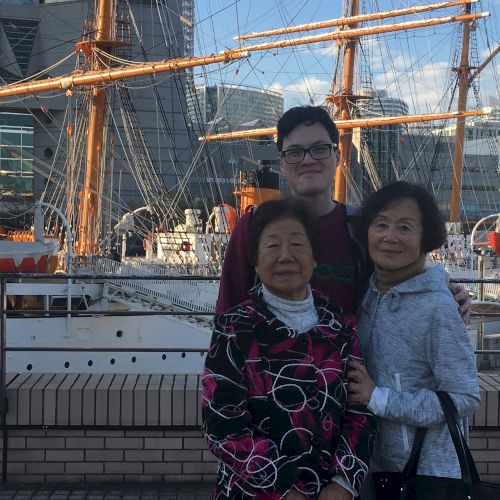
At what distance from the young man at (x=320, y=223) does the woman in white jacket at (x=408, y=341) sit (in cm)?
11

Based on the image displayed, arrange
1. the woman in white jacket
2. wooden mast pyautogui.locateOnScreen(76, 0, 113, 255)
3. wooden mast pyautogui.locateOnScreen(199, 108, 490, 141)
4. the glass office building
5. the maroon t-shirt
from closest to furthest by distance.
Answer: the woman in white jacket < the maroon t-shirt < wooden mast pyautogui.locateOnScreen(76, 0, 113, 255) < wooden mast pyautogui.locateOnScreen(199, 108, 490, 141) < the glass office building

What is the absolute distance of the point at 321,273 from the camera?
2338 millimetres

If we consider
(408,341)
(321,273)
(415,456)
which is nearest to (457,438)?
(415,456)

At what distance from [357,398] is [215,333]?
18.9 inches

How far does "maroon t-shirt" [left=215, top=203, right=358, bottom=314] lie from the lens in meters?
2.32

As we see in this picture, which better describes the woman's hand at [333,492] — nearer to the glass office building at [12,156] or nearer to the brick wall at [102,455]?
the brick wall at [102,455]

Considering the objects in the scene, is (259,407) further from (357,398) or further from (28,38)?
(28,38)

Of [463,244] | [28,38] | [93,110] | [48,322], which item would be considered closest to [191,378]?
[48,322]

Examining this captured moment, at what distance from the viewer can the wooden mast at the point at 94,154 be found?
20.4 meters

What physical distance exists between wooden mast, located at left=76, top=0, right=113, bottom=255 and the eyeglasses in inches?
697

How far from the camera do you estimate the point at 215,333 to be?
2.01 m

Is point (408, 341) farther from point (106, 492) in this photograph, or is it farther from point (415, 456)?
point (106, 492)

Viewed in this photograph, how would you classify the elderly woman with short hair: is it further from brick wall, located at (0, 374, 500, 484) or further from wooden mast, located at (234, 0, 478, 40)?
→ wooden mast, located at (234, 0, 478, 40)

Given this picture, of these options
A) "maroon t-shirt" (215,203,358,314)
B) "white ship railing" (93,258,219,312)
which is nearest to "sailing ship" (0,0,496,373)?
"white ship railing" (93,258,219,312)
